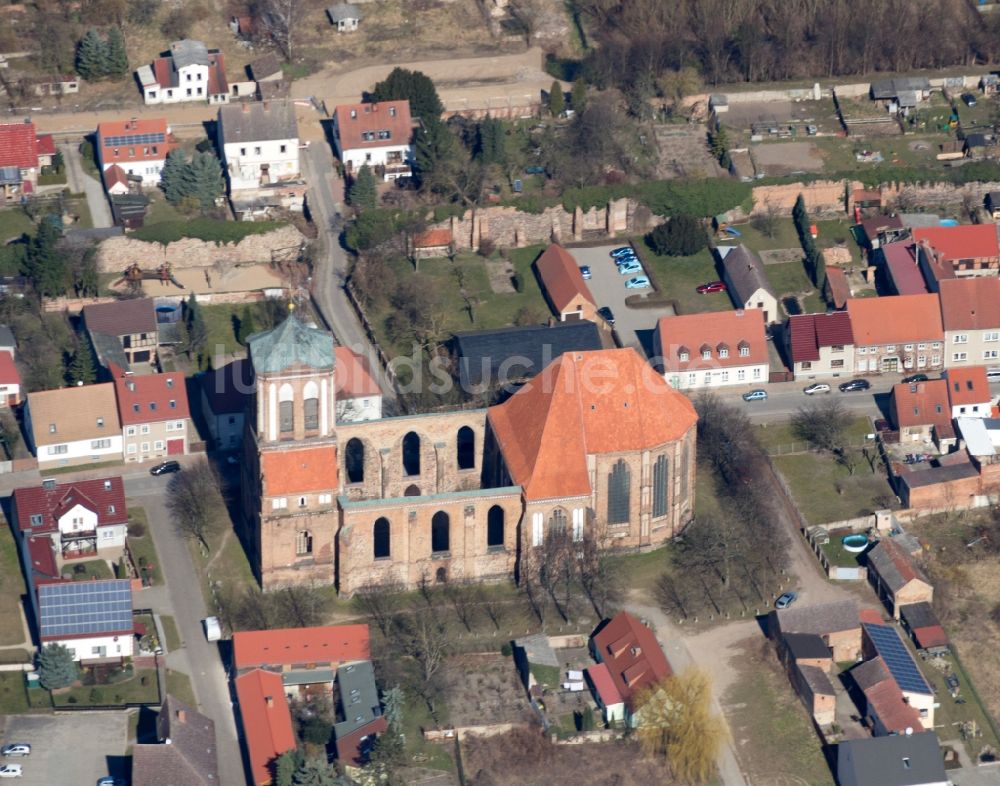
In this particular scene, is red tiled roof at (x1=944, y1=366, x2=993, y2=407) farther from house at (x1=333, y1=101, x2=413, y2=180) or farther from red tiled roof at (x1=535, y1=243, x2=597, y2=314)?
house at (x1=333, y1=101, x2=413, y2=180)

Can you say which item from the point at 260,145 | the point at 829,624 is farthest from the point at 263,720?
the point at 260,145

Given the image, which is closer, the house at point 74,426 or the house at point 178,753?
the house at point 178,753

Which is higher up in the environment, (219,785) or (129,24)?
(129,24)

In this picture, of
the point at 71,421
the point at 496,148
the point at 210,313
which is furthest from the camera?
the point at 496,148

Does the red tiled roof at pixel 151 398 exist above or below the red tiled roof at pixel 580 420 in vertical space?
below

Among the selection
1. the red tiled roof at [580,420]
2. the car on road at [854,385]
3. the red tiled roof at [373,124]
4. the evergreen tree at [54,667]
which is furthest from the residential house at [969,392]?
the evergreen tree at [54,667]

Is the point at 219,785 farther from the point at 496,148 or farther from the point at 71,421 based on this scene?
the point at 496,148

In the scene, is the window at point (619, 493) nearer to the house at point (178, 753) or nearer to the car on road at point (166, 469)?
the car on road at point (166, 469)

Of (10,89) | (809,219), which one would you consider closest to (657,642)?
(809,219)
